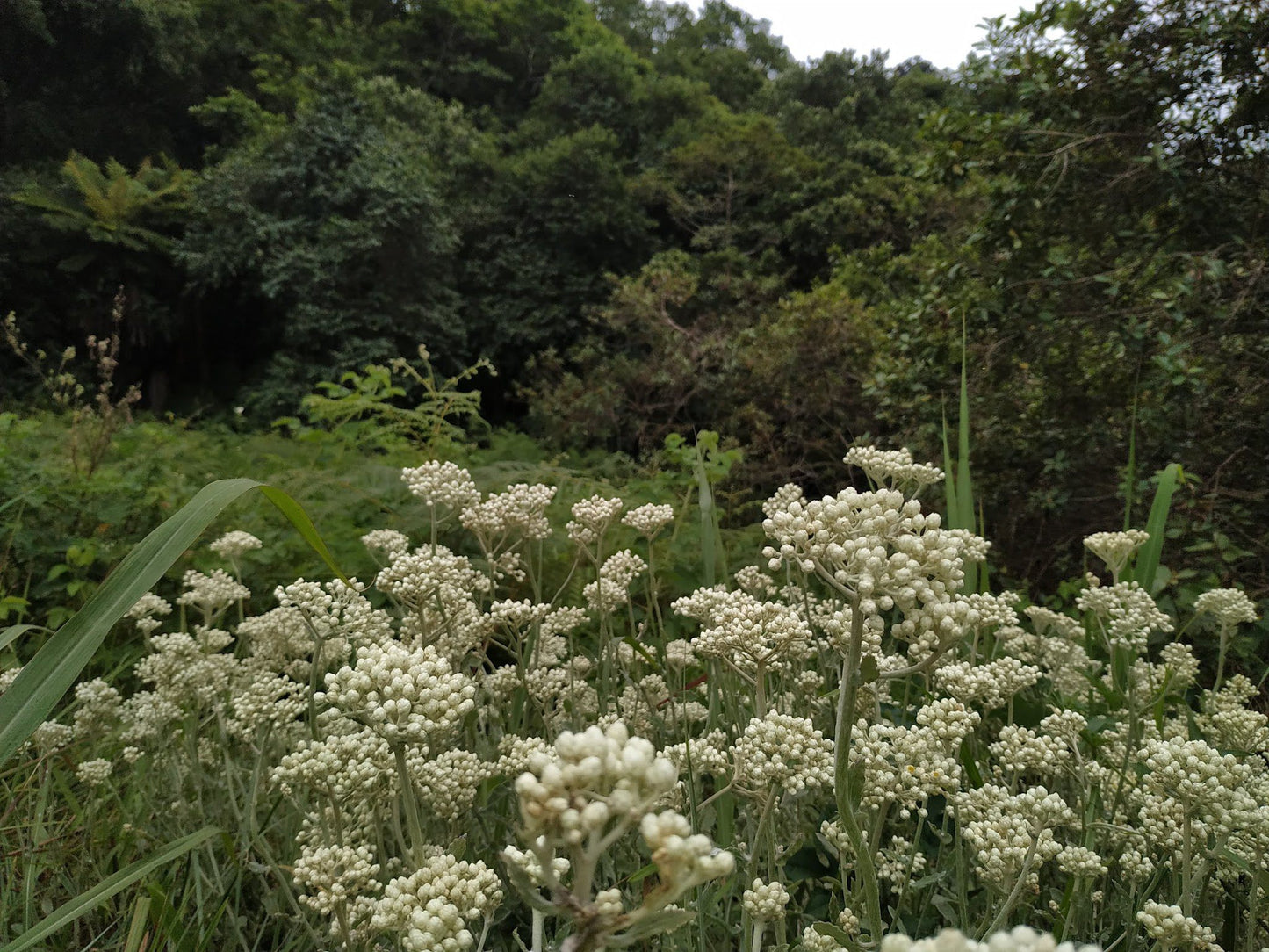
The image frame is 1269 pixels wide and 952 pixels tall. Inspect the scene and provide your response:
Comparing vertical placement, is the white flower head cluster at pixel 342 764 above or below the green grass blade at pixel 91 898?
above

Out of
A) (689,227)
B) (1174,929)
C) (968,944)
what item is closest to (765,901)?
(1174,929)

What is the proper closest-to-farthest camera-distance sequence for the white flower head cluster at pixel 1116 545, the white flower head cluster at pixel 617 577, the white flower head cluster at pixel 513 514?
the white flower head cluster at pixel 513 514
the white flower head cluster at pixel 617 577
the white flower head cluster at pixel 1116 545

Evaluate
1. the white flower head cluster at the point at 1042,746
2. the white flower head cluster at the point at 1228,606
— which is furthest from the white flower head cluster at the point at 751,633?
the white flower head cluster at the point at 1228,606

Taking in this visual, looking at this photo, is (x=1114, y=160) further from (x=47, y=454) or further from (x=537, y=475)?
(x=47, y=454)

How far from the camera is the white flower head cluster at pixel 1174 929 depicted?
961 millimetres

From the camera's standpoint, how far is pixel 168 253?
18.0 m

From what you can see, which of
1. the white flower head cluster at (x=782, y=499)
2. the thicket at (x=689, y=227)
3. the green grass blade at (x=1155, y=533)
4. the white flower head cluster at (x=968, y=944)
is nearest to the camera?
the white flower head cluster at (x=968, y=944)

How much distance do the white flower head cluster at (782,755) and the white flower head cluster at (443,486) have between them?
1.04m

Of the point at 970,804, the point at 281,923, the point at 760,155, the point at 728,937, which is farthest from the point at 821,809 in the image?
the point at 760,155

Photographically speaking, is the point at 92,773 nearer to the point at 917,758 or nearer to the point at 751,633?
the point at 751,633

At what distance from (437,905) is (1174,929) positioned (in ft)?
3.14

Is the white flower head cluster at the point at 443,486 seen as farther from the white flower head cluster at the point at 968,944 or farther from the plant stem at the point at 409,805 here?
the white flower head cluster at the point at 968,944

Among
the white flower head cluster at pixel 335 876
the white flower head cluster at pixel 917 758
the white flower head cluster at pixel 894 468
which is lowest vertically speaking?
the white flower head cluster at pixel 335 876

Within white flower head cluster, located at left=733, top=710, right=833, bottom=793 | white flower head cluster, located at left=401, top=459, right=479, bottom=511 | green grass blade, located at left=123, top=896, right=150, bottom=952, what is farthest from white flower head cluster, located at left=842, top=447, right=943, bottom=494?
green grass blade, located at left=123, top=896, right=150, bottom=952
